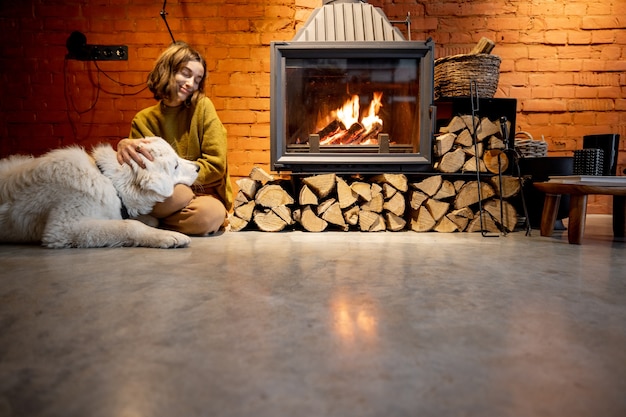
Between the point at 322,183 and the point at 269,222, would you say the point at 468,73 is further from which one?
the point at 269,222

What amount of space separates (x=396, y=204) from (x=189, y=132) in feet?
4.15

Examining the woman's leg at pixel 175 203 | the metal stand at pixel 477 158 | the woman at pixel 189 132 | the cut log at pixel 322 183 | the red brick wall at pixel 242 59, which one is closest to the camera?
the woman's leg at pixel 175 203

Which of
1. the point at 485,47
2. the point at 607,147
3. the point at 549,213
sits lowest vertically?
the point at 549,213

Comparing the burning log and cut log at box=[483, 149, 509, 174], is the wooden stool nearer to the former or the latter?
cut log at box=[483, 149, 509, 174]

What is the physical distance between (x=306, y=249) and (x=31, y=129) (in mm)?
2460

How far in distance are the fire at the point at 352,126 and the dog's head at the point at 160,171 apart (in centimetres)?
90

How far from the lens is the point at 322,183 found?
8.03 ft

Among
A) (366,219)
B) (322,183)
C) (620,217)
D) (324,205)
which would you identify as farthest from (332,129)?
(620,217)

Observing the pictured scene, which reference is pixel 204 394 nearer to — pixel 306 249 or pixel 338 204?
pixel 306 249

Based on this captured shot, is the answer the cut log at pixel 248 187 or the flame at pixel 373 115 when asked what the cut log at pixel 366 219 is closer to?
the flame at pixel 373 115

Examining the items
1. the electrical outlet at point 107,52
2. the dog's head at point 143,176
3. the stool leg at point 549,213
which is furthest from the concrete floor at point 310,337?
the electrical outlet at point 107,52

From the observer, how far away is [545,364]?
0.78m

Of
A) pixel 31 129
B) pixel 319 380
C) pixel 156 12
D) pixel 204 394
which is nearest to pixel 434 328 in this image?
pixel 319 380

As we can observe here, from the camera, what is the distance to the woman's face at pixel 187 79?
237cm
